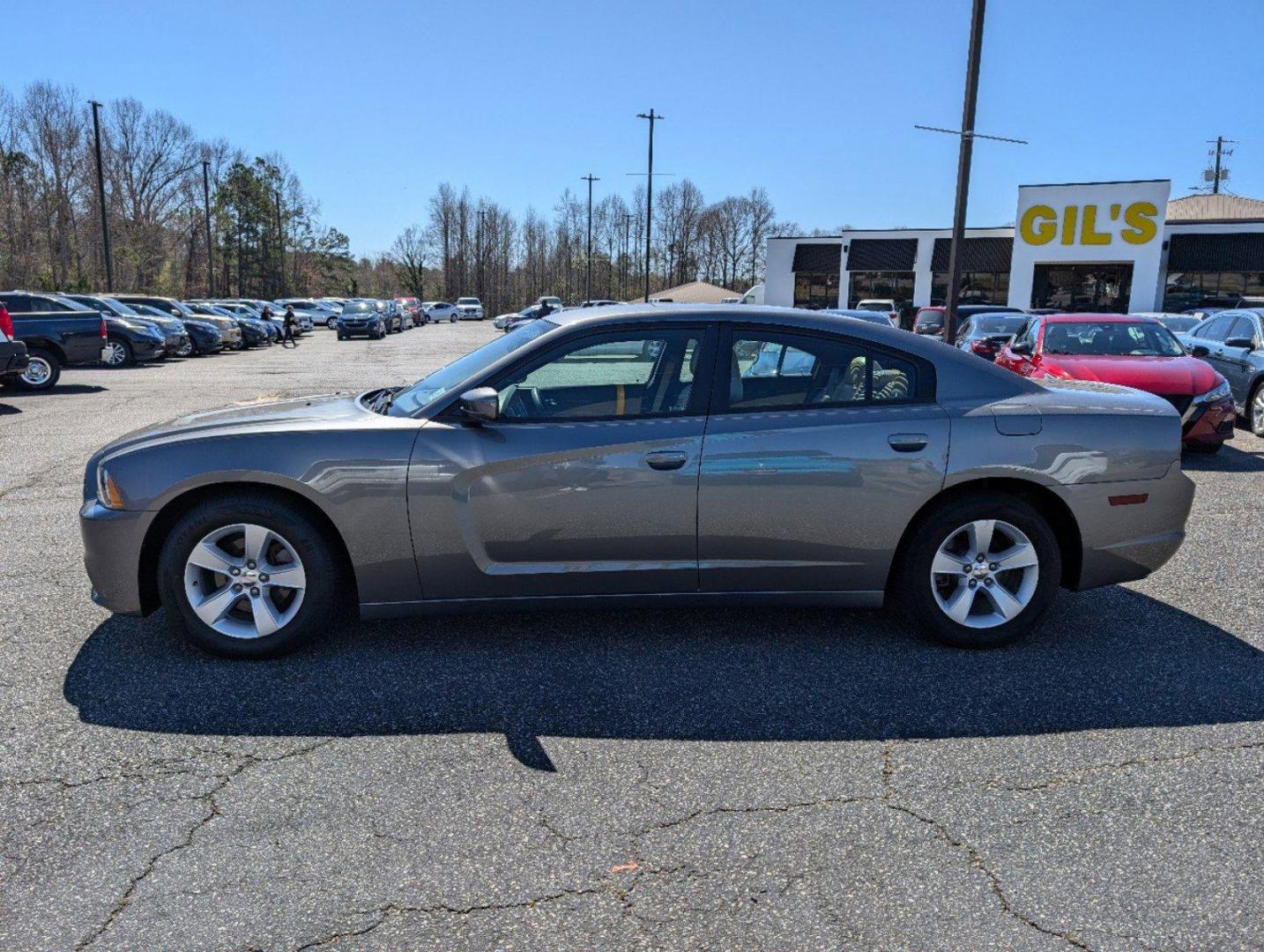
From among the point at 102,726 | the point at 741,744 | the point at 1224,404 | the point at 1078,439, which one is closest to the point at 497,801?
the point at 741,744

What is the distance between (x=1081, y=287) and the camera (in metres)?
37.8

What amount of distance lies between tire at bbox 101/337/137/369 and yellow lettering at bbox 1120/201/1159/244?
31.5 meters

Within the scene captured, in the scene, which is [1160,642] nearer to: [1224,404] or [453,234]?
[1224,404]

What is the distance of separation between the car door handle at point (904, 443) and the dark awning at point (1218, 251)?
39970 mm

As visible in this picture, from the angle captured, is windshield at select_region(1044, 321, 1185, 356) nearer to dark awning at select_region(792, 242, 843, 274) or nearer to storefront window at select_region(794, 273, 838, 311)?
dark awning at select_region(792, 242, 843, 274)

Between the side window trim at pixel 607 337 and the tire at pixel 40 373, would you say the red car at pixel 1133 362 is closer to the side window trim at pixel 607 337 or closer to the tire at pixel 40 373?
the side window trim at pixel 607 337

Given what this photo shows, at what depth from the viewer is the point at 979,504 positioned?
172 inches

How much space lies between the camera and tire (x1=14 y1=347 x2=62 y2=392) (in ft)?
55.9

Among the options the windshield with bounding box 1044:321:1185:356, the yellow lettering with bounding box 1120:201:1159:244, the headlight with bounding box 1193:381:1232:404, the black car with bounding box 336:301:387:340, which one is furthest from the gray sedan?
the black car with bounding box 336:301:387:340

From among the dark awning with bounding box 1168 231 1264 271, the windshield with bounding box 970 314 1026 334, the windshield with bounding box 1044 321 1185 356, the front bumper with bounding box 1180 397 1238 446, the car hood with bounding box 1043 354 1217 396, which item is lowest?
the front bumper with bounding box 1180 397 1238 446

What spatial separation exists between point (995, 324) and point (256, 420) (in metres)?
16.8

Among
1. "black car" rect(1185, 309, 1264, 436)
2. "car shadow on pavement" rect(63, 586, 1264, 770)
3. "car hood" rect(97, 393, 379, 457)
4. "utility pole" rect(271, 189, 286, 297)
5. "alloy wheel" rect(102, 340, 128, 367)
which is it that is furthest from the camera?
"utility pole" rect(271, 189, 286, 297)

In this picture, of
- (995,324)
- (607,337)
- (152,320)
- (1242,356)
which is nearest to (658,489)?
(607,337)

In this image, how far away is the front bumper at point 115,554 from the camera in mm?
4121
